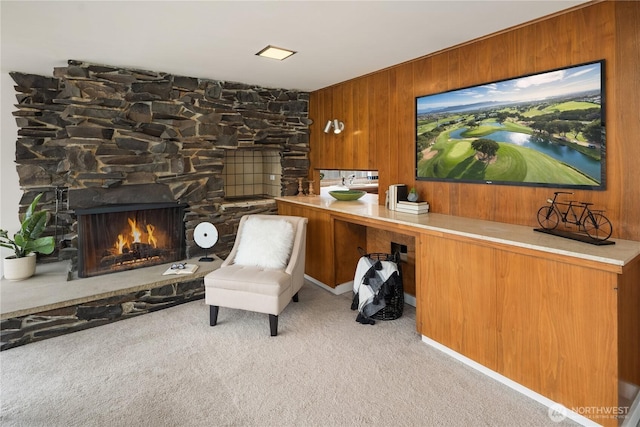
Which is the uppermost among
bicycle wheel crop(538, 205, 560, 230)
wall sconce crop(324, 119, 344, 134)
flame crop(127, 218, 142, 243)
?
wall sconce crop(324, 119, 344, 134)

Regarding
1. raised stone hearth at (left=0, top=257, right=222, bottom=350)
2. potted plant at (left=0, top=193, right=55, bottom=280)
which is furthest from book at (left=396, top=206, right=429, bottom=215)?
potted plant at (left=0, top=193, right=55, bottom=280)

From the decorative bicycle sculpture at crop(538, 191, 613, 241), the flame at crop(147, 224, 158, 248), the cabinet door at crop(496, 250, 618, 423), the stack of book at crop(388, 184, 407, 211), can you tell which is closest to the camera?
the cabinet door at crop(496, 250, 618, 423)

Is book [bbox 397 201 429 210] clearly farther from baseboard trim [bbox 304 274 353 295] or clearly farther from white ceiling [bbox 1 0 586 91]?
white ceiling [bbox 1 0 586 91]

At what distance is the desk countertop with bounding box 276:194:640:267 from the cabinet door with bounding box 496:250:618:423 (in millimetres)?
86

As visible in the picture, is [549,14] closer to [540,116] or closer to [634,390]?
[540,116]

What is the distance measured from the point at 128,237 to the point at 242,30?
2.43 meters

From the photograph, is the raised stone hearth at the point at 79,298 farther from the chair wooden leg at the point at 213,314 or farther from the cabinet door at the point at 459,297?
the cabinet door at the point at 459,297

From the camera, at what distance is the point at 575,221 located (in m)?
2.30

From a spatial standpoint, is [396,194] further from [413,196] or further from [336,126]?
[336,126]

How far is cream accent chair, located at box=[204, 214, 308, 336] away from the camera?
2930 millimetres

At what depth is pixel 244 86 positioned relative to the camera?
14.0 feet

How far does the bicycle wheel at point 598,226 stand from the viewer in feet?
7.11

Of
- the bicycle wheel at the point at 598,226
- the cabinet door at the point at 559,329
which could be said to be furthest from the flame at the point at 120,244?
the bicycle wheel at the point at 598,226

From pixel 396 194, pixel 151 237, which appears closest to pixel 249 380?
pixel 396 194
